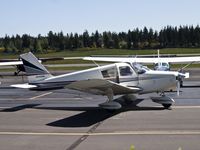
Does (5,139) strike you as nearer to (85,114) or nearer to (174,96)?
(85,114)

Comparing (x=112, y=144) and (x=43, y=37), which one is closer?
(x=112, y=144)

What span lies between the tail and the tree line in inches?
5737

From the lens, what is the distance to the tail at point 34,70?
18.8 metres

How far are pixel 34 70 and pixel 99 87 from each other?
3582mm

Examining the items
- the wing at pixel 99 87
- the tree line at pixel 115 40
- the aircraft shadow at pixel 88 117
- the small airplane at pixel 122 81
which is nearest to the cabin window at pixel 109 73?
the small airplane at pixel 122 81

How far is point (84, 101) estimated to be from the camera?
803 inches

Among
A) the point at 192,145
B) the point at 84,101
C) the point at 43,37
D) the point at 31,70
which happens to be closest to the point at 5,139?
→ the point at 192,145

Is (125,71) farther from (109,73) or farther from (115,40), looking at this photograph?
(115,40)

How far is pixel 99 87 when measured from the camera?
16.7 m

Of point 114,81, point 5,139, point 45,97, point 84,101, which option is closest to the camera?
point 5,139

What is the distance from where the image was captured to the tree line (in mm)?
168125

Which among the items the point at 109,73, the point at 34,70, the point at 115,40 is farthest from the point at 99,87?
the point at 115,40

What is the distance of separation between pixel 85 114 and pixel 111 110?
97 cm

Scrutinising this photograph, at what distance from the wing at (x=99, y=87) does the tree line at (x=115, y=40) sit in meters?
148
